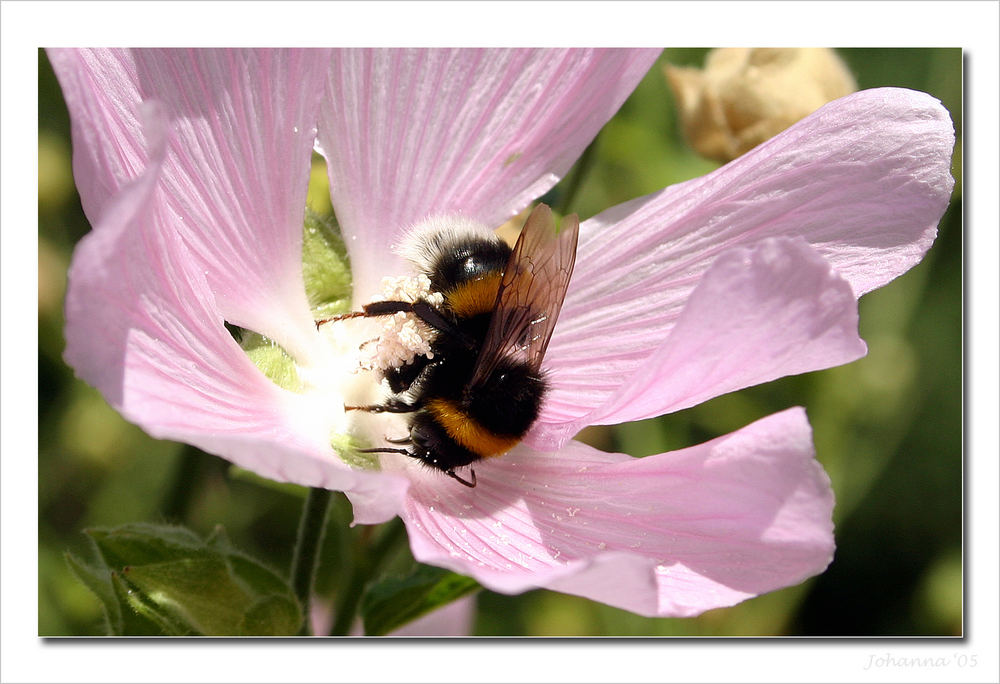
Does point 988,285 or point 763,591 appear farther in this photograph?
point 988,285

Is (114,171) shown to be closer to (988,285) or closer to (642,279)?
(642,279)

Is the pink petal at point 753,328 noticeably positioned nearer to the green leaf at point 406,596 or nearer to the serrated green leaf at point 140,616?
the green leaf at point 406,596

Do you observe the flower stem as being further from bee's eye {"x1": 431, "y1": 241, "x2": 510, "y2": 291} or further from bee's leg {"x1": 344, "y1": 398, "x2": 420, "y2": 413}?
bee's eye {"x1": 431, "y1": 241, "x2": 510, "y2": 291}

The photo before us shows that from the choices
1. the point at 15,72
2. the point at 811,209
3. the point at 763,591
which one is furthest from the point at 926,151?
the point at 15,72

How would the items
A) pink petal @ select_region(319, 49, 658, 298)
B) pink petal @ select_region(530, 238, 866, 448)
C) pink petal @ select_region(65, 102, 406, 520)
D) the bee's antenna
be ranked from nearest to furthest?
pink petal @ select_region(65, 102, 406, 520), pink petal @ select_region(530, 238, 866, 448), the bee's antenna, pink petal @ select_region(319, 49, 658, 298)

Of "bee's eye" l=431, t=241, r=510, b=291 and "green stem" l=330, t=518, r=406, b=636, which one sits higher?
"bee's eye" l=431, t=241, r=510, b=291

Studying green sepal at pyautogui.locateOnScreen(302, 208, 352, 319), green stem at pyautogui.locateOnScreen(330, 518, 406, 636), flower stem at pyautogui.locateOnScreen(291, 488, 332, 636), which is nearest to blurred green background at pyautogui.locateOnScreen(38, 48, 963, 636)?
green stem at pyautogui.locateOnScreen(330, 518, 406, 636)
